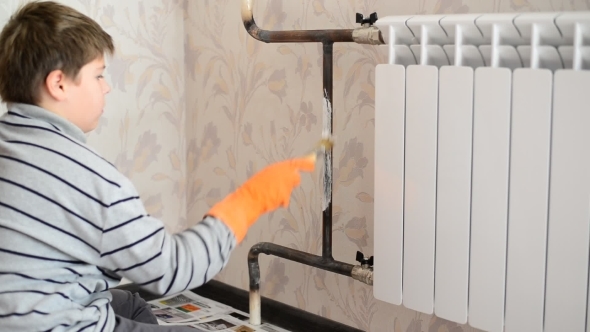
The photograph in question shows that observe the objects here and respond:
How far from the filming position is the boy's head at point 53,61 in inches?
43.3

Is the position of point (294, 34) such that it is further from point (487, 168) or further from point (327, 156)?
point (487, 168)

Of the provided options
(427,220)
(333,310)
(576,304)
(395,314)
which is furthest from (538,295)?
(333,310)

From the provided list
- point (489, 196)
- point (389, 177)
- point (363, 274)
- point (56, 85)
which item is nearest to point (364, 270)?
point (363, 274)

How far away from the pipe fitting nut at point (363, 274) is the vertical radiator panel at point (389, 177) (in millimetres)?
54

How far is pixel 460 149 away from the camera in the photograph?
125 centimetres

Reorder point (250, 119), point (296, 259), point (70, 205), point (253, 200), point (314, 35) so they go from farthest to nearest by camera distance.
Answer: point (250, 119), point (296, 259), point (314, 35), point (253, 200), point (70, 205)

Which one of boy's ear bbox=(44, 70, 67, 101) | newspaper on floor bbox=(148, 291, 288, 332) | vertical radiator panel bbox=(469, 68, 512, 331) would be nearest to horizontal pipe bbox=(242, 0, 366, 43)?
vertical radiator panel bbox=(469, 68, 512, 331)

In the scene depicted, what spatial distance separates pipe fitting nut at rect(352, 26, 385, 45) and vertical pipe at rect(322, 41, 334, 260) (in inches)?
4.1

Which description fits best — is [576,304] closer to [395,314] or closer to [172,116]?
[395,314]

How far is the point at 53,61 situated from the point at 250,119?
856 mm

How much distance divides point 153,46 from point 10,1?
397 mm

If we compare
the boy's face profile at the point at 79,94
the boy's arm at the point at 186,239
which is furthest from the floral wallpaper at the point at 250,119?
the boy's face profile at the point at 79,94

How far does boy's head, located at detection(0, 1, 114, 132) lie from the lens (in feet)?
3.60

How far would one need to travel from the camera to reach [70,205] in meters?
1.03
